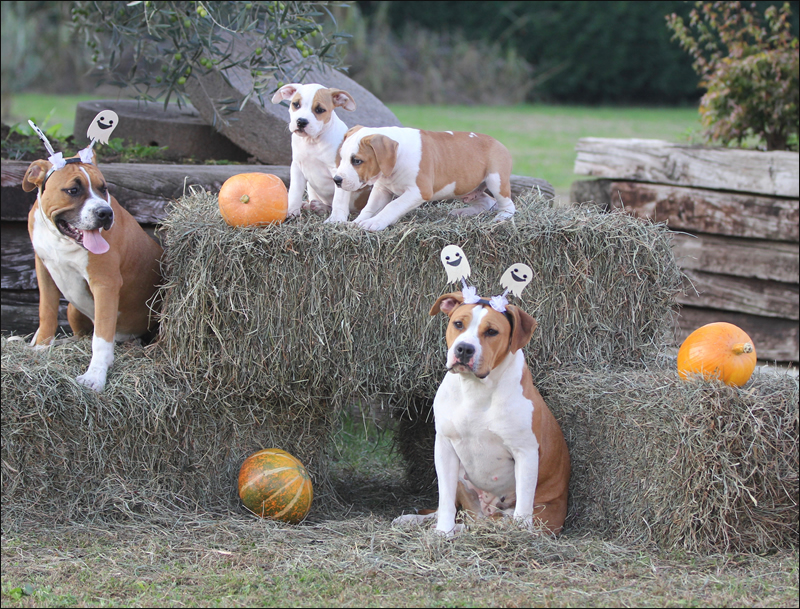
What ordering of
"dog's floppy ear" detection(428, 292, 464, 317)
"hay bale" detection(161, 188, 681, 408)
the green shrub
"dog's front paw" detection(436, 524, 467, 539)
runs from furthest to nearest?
the green shrub
"hay bale" detection(161, 188, 681, 408)
"dog's floppy ear" detection(428, 292, 464, 317)
"dog's front paw" detection(436, 524, 467, 539)

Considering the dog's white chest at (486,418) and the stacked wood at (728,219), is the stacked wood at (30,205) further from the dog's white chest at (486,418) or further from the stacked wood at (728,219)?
the stacked wood at (728,219)

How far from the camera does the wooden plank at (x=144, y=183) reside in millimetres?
5133

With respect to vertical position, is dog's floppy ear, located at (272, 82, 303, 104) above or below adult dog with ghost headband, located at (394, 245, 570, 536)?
above

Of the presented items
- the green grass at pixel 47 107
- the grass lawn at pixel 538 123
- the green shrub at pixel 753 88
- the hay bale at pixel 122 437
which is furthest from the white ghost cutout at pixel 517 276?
the green grass at pixel 47 107

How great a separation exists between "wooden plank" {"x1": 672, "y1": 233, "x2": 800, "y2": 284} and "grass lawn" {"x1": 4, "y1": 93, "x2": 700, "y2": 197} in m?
4.29

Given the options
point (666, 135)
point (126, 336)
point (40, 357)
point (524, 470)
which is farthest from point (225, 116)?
point (666, 135)

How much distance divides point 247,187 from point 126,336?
1.17m

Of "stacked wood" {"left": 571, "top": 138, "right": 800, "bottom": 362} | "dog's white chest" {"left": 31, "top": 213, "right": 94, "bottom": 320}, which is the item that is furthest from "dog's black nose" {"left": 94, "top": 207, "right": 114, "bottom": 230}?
"stacked wood" {"left": 571, "top": 138, "right": 800, "bottom": 362}

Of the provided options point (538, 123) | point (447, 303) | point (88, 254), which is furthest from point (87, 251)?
point (538, 123)

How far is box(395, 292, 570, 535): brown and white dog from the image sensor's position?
369cm

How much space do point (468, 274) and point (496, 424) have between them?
0.71 metres

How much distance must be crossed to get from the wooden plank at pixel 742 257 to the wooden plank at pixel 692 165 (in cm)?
46

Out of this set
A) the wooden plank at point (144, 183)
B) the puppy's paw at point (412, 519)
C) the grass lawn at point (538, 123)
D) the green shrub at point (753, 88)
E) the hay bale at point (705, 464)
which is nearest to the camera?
the hay bale at point (705, 464)

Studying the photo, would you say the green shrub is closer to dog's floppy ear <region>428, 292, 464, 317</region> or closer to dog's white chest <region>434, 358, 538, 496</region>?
dog's floppy ear <region>428, 292, 464, 317</region>
